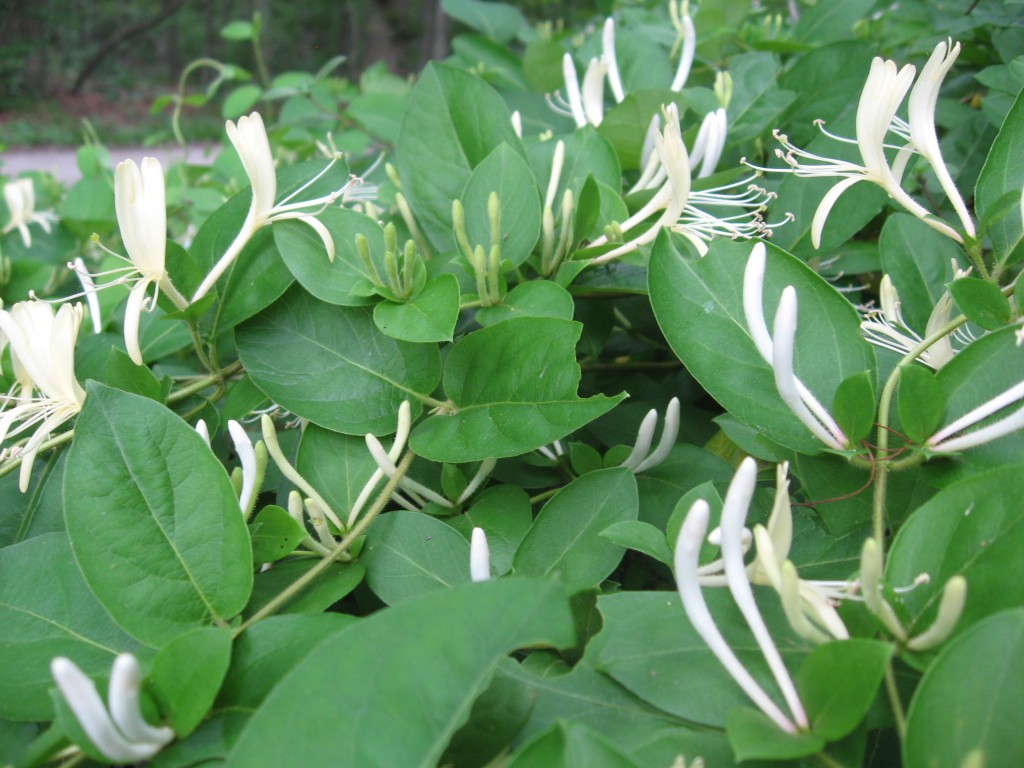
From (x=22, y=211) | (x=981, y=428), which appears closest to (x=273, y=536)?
(x=981, y=428)

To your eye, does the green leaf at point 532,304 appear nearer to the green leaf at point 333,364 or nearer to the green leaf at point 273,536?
the green leaf at point 333,364

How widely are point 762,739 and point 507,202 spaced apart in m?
0.40

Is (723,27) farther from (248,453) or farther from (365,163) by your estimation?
(248,453)

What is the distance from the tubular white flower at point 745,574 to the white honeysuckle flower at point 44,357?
0.38 m

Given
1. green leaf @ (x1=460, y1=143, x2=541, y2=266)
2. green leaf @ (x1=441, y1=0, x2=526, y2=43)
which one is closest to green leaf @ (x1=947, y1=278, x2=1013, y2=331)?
green leaf @ (x1=460, y1=143, x2=541, y2=266)

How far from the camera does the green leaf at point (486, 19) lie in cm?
143

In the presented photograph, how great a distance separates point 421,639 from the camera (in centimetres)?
29

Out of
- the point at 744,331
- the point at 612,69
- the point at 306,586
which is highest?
the point at 612,69

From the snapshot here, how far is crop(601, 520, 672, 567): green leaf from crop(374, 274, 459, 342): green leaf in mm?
155

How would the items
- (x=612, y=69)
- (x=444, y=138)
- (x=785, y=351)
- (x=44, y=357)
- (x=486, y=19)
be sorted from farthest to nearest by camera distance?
1. (x=486, y=19)
2. (x=612, y=69)
3. (x=444, y=138)
4. (x=44, y=357)
5. (x=785, y=351)

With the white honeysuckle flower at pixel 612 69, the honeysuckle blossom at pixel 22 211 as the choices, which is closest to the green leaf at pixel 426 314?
the white honeysuckle flower at pixel 612 69

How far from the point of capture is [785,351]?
1.21 feet

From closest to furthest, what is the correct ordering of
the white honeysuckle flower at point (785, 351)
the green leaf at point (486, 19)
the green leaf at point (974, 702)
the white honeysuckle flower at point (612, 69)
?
the green leaf at point (974, 702)
the white honeysuckle flower at point (785, 351)
the white honeysuckle flower at point (612, 69)
the green leaf at point (486, 19)

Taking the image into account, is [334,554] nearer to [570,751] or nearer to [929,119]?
[570,751]
